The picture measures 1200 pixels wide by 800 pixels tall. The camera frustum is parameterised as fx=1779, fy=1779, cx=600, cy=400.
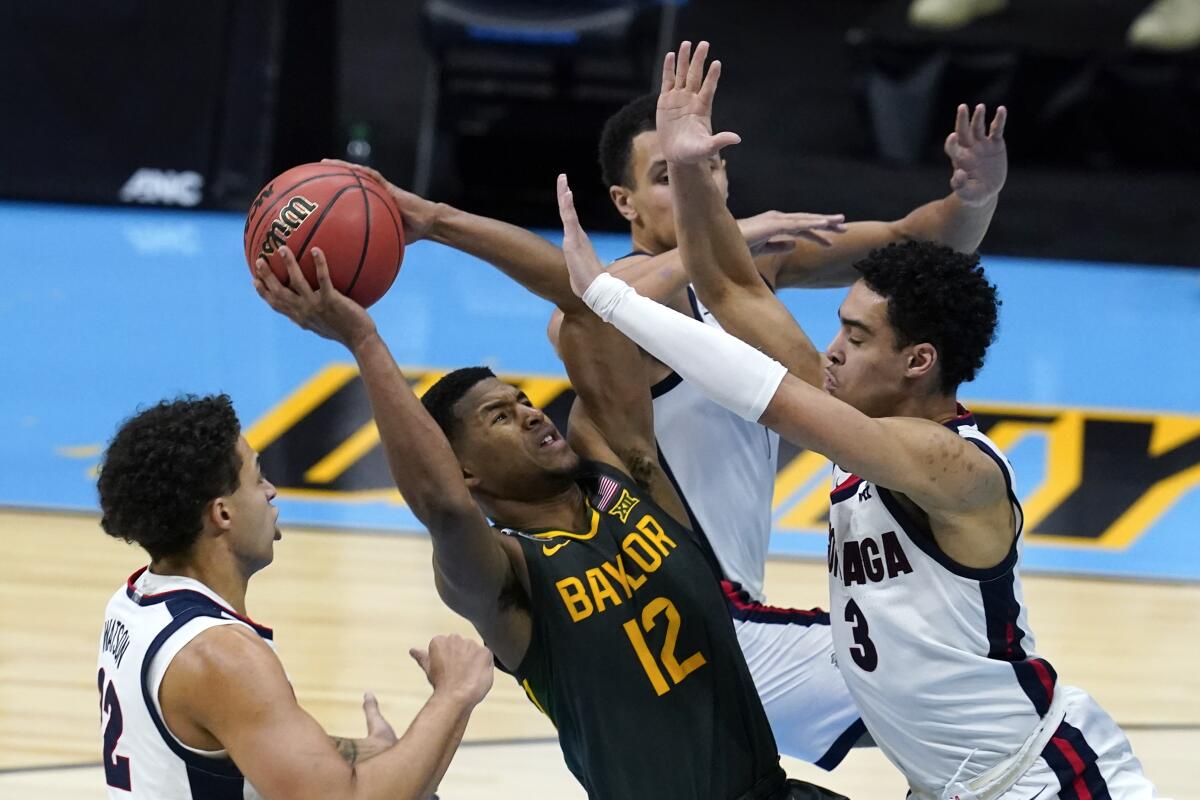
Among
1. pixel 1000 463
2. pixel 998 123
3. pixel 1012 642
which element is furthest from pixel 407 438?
pixel 998 123

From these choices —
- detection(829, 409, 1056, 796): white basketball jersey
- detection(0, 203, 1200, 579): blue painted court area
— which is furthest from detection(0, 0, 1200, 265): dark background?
detection(829, 409, 1056, 796): white basketball jersey

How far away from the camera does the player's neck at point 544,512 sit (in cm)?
423

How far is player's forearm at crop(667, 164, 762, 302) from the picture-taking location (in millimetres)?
4219

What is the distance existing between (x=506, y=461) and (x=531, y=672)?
491mm

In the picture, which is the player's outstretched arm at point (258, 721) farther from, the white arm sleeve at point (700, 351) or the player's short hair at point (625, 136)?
the player's short hair at point (625, 136)

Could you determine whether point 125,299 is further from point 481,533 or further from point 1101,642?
point 481,533

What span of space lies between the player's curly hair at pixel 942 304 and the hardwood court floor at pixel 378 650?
2.15 m

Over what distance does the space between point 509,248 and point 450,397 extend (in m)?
0.48

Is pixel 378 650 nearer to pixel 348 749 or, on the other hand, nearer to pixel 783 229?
pixel 783 229

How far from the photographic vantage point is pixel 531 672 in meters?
4.07

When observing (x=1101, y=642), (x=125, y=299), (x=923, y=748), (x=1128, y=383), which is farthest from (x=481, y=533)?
(x=125, y=299)

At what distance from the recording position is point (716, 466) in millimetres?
4871

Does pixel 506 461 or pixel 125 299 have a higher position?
pixel 506 461

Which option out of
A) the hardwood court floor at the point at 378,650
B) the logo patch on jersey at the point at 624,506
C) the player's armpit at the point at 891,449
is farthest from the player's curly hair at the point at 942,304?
the hardwood court floor at the point at 378,650
